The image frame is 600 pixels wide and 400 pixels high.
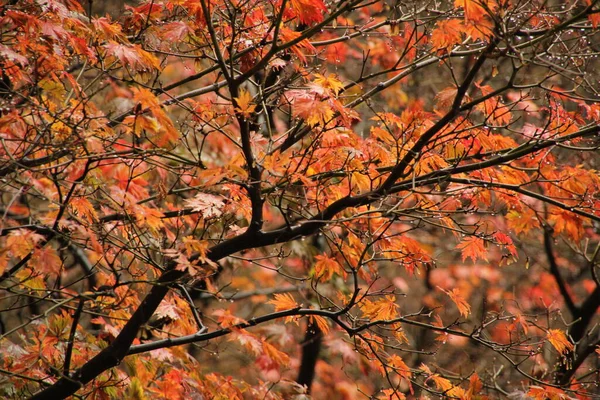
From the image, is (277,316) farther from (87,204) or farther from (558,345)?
(558,345)

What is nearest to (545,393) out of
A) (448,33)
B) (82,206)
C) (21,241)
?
(448,33)

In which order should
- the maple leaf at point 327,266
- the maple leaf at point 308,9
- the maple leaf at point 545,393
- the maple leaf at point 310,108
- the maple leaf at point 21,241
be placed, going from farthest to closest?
the maple leaf at point 327,266 < the maple leaf at point 545,393 < the maple leaf at point 308,9 < the maple leaf at point 310,108 < the maple leaf at point 21,241

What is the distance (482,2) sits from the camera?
3.03 meters

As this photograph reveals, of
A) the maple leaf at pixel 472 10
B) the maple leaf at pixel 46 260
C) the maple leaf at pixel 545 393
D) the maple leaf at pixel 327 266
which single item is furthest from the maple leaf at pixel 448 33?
the maple leaf at pixel 46 260

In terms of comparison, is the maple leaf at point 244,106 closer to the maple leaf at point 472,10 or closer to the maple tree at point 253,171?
the maple tree at point 253,171

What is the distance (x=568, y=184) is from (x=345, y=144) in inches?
54.0

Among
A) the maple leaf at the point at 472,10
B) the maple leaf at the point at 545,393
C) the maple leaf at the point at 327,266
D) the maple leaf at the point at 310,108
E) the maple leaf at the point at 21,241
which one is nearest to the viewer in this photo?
the maple leaf at the point at 21,241

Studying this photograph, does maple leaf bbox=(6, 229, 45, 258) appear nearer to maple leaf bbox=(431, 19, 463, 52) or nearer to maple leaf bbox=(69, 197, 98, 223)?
maple leaf bbox=(69, 197, 98, 223)

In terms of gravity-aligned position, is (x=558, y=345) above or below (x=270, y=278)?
below

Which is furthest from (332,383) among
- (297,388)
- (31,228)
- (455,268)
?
(31,228)

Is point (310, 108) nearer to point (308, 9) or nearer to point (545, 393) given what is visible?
point (308, 9)

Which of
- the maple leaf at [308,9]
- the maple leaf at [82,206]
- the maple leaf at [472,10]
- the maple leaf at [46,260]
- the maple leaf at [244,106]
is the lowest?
the maple leaf at [46,260]

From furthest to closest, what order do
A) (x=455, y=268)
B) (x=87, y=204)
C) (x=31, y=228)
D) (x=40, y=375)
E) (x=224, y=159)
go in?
(x=455, y=268), (x=224, y=159), (x=40, y=375), (x=87, y=204), (x=31, y=228)

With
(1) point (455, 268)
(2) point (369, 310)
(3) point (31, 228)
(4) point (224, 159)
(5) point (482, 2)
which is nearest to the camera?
(5) point (482, 2)
